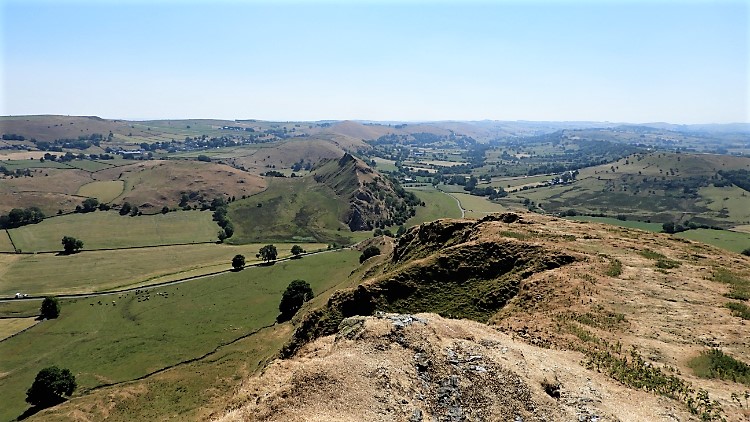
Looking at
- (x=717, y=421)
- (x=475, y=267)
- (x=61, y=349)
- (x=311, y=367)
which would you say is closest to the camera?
(x=717, y=421)

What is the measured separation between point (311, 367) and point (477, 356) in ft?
46.2

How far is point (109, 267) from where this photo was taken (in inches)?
6353

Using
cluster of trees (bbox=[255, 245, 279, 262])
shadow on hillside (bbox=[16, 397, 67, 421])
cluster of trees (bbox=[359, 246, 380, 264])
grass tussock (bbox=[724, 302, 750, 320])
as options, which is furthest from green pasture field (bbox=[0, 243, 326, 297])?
grass tussock (bbox=[724, 302, 750, 320])

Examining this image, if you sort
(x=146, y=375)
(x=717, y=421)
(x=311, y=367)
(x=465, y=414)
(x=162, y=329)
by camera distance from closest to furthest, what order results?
1. (x=717, y=421)
2. (x=465, y=414)
3. (x=311, y=367)
4. (x=146, y=375)
5. (x=162, y=329)

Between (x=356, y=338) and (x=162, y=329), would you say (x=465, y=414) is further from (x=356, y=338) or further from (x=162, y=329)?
(x=162, y=329)

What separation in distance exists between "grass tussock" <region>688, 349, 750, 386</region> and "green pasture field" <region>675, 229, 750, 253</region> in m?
160

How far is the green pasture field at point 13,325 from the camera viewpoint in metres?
111

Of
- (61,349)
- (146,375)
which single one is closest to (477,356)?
(146,375)

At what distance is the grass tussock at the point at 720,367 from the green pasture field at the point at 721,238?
526 feet

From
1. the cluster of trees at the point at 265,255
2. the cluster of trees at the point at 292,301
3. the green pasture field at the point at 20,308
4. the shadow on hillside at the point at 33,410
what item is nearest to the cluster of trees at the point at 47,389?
the shadow on hillside at the point at 33,410

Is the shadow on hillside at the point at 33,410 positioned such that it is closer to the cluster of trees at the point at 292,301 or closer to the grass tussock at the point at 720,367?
the cluster of trees at the point at 292,301

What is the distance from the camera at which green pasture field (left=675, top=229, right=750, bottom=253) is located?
541 feet

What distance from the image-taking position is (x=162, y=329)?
4284 inches

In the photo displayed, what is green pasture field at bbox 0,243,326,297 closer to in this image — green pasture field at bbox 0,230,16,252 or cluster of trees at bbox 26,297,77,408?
green pasture field at bbox 0,230,16,252
